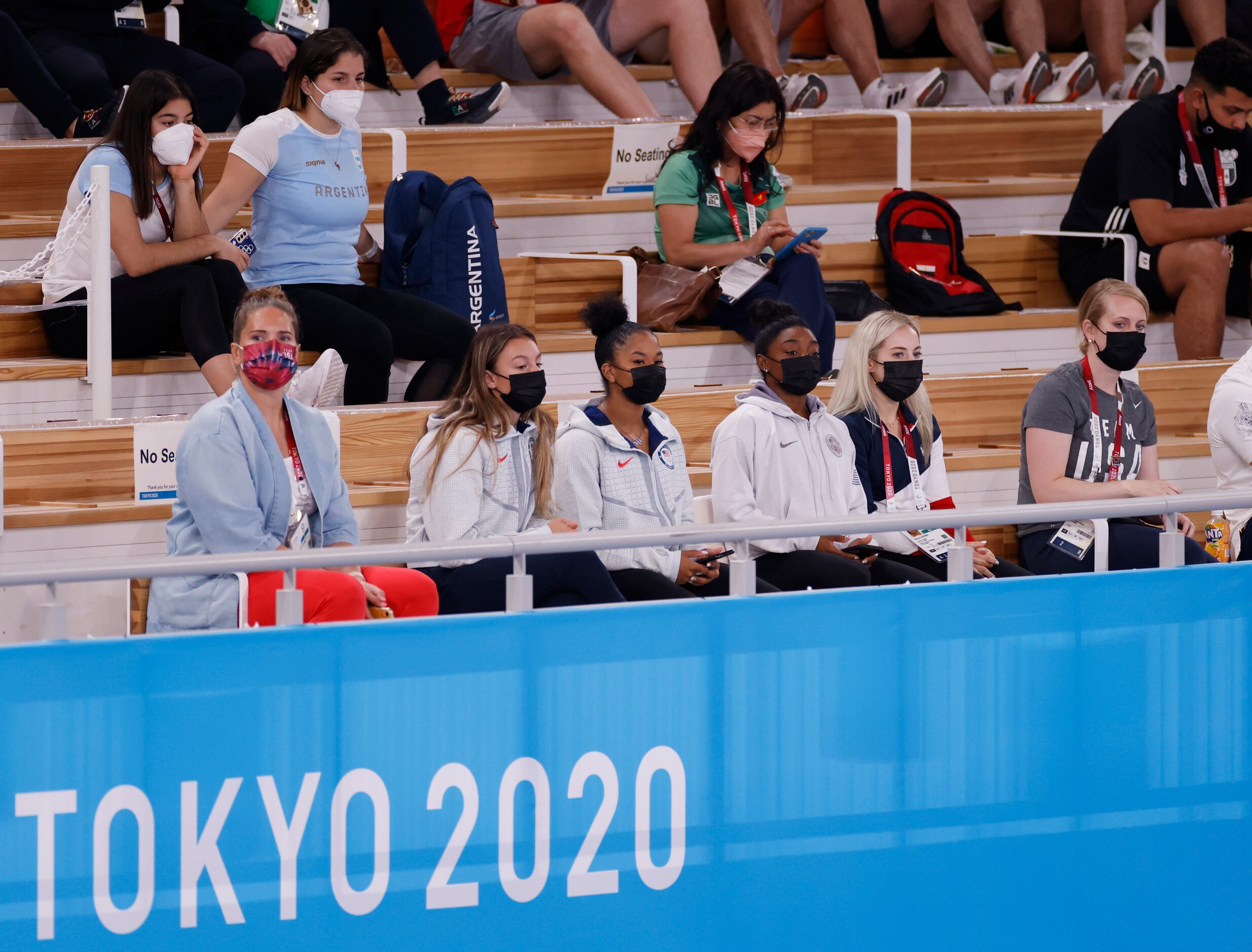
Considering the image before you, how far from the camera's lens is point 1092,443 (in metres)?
4.26

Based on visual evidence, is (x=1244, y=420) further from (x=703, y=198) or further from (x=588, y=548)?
(x=588, y=548)

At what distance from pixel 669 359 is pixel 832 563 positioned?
60.4 inches

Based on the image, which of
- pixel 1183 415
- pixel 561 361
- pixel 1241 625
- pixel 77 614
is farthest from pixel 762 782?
pixel 1183 415

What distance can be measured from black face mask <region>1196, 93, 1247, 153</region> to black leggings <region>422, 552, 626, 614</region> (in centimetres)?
331

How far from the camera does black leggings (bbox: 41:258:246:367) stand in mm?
4301

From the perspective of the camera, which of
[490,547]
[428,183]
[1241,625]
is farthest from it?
[428,183]

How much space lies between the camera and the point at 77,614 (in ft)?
10.9

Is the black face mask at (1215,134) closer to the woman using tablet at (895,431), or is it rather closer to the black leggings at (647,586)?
the woman using tablet at (895,431)

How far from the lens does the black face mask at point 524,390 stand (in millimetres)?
3748

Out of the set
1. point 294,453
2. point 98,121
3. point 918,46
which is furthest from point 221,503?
point 918,46

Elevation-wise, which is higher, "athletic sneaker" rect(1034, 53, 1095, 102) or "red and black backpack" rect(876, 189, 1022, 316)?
"athletic sneaker" rect(1034, 53, 1095, 102)

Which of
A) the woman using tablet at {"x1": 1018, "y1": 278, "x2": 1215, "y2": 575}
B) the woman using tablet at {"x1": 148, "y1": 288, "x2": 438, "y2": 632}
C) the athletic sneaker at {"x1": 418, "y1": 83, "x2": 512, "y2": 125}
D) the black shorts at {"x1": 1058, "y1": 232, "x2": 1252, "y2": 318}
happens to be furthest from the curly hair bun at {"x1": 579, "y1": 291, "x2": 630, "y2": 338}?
the black shorts at {"x1": 1058, "y1": 232, "x2": 1252, "y2": 318}

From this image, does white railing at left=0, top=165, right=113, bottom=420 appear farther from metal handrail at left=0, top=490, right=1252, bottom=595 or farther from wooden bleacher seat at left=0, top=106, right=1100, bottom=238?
metal handrail at left=0, top=490, right=1252, bottom=595

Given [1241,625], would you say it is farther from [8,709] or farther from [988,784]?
[8,709]
